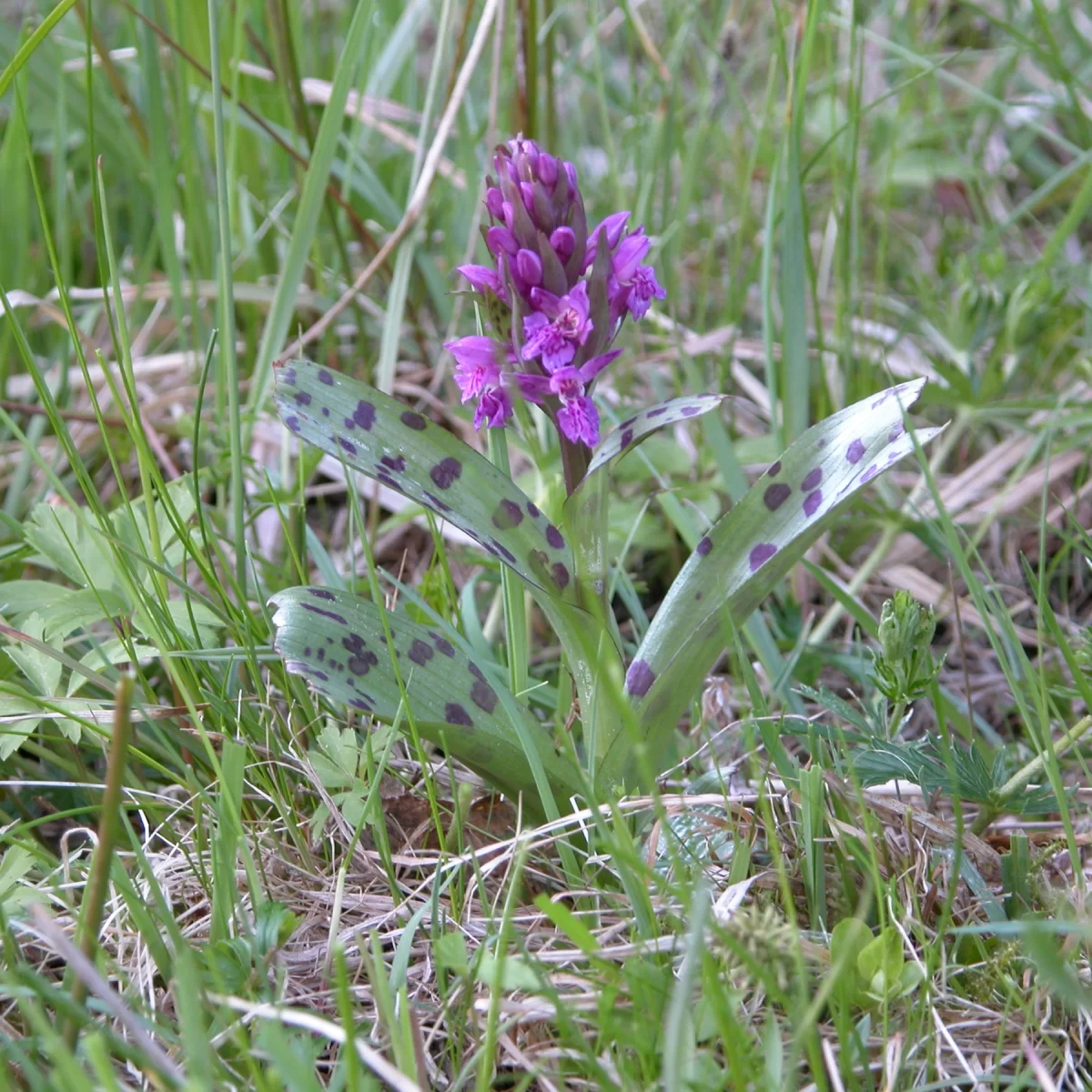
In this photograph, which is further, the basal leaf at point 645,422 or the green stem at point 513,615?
the green stem at point 513,615

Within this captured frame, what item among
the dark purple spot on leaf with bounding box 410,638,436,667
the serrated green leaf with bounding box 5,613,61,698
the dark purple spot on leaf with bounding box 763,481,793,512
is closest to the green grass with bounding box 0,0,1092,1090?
the serrated green leaf with bounding box 5,613,61,698

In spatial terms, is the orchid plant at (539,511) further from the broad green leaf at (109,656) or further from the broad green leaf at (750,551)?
the broad green leaf at (109,656)

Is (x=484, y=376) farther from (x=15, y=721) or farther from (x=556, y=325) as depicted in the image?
(x=15, y=721)

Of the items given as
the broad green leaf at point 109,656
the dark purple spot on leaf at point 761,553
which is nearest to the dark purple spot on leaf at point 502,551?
the dark purple spot on leaf at point 761,553

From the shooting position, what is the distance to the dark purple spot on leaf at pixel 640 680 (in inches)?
57.6

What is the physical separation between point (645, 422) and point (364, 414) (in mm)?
394

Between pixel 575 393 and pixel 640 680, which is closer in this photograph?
pixel 575 393

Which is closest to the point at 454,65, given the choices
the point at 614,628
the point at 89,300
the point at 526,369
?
the point at 89,300

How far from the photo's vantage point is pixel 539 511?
4.71 ft

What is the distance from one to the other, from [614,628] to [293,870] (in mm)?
556

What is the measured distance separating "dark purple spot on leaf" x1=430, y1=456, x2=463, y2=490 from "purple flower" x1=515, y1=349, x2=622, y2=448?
151 mm

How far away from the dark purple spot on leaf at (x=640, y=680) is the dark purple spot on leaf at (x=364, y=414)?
504 millimetres

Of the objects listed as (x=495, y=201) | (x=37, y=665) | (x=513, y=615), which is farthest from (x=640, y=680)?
(x=37, y=665)

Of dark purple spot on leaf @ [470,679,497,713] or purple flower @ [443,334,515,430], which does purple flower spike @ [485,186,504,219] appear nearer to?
purple flower @ [443,334,515,430]
